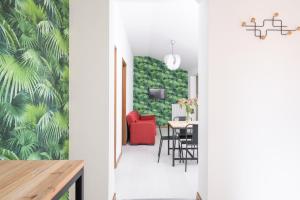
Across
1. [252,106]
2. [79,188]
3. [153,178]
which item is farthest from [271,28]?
[153,178]

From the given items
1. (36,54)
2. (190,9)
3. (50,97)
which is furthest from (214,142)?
(190,9)

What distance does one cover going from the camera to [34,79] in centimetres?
183

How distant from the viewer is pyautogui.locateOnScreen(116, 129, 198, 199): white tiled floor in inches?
139

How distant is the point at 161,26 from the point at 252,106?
468 centimetres

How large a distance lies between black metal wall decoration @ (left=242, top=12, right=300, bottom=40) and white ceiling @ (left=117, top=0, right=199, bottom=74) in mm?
1877

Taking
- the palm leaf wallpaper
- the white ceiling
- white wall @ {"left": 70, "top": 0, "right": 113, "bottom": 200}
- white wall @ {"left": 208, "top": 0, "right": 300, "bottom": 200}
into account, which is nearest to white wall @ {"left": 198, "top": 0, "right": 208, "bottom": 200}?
white wall @ {"left": 208, "top": 0, "right": 300, "bottom": 200}

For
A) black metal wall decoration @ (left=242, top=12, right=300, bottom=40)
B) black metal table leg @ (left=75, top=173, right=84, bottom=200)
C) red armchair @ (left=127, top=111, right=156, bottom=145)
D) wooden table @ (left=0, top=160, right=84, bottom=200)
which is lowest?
red armchair @ (left=127, top=111, right=156, bottom=145)

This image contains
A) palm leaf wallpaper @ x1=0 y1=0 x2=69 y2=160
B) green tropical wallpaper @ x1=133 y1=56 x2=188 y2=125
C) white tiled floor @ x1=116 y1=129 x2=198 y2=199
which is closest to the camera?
palm leaf wallpaper @ x1=0 y1=0 x2=69 y2=160

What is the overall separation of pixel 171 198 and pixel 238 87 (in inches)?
64.2

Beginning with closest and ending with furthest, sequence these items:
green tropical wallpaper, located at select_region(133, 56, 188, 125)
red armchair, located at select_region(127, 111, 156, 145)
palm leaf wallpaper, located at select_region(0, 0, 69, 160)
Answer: palm leaf wallpaper, located at select_region(0, 0, 69, 160)
red armchair, located at select_region(127, 111, 156, 145)
green tropical wallpaper, located at select_region(133, 56, 188, 125)

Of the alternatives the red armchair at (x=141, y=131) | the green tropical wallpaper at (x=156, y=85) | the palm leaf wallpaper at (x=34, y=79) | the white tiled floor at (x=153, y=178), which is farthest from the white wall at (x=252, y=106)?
the green tropical wallpaper at (x=156, y=85)

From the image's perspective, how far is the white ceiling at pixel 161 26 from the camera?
18.1 ft

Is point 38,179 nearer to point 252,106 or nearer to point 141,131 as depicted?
point 252,106

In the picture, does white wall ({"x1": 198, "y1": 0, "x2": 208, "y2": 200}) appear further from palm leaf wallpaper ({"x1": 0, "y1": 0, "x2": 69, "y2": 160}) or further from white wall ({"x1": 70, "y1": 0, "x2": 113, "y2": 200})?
palm leaf wallpaper ({"x1": 0, "y1": 0, "x2": 69, "y2": 160})
